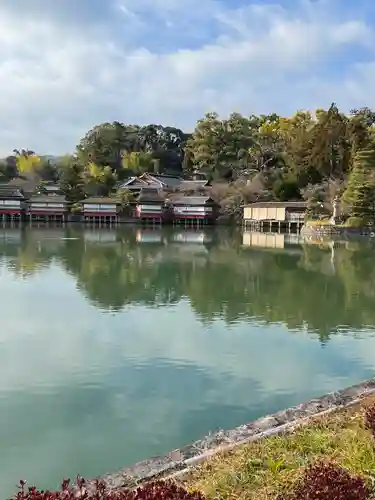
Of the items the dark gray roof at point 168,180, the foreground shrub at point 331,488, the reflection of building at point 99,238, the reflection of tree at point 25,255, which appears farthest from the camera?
the dark gray roof at point 168,180

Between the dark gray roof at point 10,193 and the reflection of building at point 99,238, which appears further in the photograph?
the dark gray roof at point 10,193

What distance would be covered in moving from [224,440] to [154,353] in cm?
442

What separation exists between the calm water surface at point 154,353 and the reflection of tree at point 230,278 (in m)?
0.09

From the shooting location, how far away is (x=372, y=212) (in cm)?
3419

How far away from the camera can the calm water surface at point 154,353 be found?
5.47 meters

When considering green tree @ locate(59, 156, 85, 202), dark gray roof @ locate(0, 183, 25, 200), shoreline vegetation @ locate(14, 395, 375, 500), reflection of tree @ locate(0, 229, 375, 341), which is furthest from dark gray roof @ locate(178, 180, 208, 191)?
shoreline vegetation @ locate(14, 395, 375, 500)

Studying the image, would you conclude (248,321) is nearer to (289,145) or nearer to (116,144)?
(289,145)

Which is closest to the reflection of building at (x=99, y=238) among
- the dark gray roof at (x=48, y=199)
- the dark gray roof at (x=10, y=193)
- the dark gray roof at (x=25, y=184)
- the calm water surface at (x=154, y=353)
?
the calm water surface at (x=154, y=353)

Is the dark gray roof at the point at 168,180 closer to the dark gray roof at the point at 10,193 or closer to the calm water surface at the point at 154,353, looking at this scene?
the dark gray roof at the point at 10,193

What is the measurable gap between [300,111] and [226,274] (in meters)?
47.5

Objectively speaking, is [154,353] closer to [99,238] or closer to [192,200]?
[99,238]

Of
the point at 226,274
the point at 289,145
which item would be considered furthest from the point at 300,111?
the point at 226,274

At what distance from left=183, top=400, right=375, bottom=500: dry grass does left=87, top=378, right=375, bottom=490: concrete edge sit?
0.12m

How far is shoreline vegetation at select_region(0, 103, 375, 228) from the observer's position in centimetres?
3819
